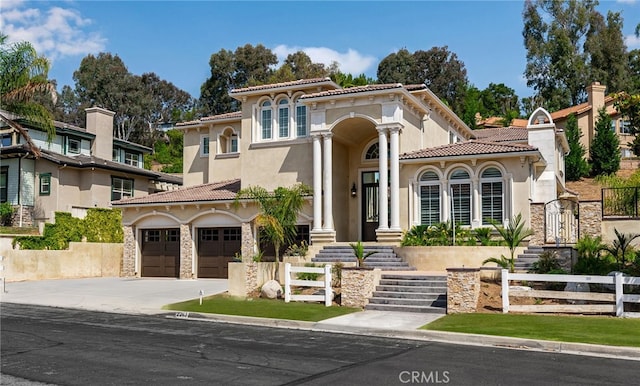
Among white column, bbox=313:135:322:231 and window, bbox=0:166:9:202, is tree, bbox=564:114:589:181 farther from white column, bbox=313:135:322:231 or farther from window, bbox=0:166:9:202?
window, bbox=0:166:9:202

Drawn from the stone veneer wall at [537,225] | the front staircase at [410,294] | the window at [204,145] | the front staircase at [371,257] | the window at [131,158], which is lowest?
the front staircase at [410,294]

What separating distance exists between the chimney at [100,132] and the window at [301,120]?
18.9 meters

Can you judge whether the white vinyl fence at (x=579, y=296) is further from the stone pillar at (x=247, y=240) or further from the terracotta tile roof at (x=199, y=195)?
the terracotta tile roof at (x=199, y=195)

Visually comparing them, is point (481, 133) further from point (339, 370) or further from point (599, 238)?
point (339, 370)

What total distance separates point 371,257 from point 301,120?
7728 mm

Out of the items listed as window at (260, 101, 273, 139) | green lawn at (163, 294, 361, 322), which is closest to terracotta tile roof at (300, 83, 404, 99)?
window at (260, 101, 273, 139)

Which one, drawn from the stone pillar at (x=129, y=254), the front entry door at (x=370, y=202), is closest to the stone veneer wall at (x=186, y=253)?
the stone pillar at (x=129, y=254)

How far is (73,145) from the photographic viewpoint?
130 feet

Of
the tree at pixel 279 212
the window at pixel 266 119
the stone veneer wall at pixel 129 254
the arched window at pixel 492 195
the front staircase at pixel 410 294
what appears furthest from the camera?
the stone veneer wall at pixel 129 254

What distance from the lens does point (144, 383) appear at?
875 cm

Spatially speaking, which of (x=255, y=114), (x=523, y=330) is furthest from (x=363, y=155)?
(x=523, y=330)

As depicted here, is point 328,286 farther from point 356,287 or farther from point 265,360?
point 265,360

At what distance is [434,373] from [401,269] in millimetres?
12802

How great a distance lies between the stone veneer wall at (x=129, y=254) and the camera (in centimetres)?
3098
